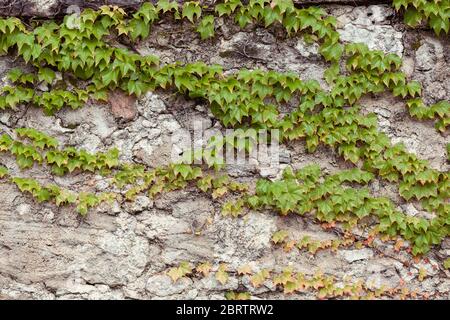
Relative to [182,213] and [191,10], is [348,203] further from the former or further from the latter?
[191,10]

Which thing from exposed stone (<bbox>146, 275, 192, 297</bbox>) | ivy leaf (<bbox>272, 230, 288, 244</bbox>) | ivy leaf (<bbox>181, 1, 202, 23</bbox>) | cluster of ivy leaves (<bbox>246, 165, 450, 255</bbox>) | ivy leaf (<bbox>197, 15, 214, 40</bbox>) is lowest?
exposed stone (<bbox>146, 275, 192, 297</bbox>)

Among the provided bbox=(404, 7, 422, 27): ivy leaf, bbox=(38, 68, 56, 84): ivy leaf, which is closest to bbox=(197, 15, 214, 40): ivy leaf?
bbox=(38, 68, 56, 84): ivy leaf

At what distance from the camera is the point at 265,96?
328 cm

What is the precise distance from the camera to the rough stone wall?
10.7ft

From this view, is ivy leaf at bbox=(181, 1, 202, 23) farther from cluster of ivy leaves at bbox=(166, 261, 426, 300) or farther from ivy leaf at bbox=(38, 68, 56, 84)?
cluster of ivy leaves at bbox=(166, 261, 426, 300)

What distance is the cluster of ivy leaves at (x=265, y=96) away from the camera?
3.21 metres

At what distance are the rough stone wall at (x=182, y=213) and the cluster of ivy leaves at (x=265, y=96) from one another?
0.08 metres

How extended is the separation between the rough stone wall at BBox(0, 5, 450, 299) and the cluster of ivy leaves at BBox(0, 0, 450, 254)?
82 millimetres

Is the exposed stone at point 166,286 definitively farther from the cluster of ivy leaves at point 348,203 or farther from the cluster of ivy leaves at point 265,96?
the cluster of ivy leaves at point 348,203

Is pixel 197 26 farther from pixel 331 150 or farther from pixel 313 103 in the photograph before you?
pixel 331 150

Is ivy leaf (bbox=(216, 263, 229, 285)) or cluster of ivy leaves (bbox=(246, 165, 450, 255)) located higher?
cluster of ivy leaves (bbox=(246, 165, 450, 255))

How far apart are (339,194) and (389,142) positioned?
47 cm

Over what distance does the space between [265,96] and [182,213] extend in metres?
0.95

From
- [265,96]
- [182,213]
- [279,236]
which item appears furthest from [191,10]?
[279,236]
